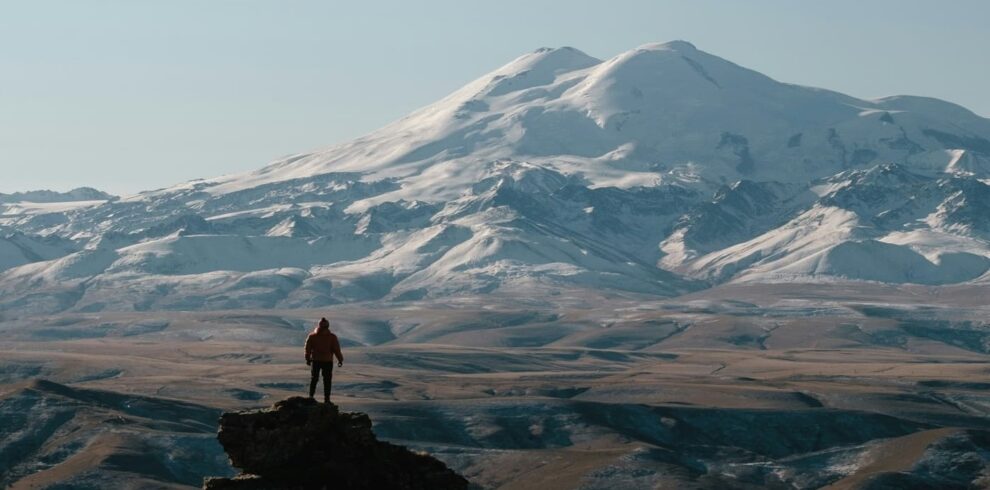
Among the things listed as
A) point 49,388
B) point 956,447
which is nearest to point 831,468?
point 956,447

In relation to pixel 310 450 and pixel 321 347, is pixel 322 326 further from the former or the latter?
pixel 310 450

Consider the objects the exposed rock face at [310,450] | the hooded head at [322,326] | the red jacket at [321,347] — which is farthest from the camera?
the red jacket at [321,347]

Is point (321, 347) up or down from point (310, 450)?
up

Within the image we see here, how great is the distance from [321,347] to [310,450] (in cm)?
362

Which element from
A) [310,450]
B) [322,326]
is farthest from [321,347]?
[310,450]

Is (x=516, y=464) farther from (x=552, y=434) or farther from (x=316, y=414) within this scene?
(x=316, y=414)

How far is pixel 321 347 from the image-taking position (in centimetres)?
4872

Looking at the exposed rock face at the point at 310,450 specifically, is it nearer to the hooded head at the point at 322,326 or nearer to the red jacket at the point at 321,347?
the red jacket at the point at 321,347

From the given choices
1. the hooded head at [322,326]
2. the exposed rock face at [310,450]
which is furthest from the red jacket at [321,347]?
the exposed rock face at [310,450]

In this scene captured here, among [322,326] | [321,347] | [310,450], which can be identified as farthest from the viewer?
[321,347]

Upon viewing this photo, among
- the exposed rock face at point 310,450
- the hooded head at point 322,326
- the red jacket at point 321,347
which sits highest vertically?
the hooded head at point 322,326

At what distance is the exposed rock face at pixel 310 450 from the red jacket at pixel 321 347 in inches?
93.4

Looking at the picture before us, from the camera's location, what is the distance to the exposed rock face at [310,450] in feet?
150

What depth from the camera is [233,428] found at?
46.1 metres
